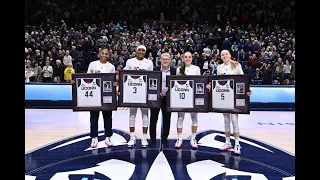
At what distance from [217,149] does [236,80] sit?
1492mm

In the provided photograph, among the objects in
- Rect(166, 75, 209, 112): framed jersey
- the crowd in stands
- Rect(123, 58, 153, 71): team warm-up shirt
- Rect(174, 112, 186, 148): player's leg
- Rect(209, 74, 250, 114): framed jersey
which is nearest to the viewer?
Rect(209, 74, 250, 114): framed jersey

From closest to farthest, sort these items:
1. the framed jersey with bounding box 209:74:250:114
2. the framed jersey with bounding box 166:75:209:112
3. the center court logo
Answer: the center court logo < the framed jersey with bounding box 209:74:250:114 < the framed jersey with bounding box 166:75:209:112

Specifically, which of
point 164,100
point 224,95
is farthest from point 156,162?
point 224,95

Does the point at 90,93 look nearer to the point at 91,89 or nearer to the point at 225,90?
the point at 91,89

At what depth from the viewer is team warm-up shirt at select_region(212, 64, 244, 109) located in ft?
20.1

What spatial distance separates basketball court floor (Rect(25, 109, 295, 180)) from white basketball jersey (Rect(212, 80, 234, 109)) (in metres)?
0.94

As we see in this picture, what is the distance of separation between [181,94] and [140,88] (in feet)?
2.62

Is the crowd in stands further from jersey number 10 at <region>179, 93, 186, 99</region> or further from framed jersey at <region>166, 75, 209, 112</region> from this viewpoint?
jersey number 10 at <region>179, 93, 186, 99</region>

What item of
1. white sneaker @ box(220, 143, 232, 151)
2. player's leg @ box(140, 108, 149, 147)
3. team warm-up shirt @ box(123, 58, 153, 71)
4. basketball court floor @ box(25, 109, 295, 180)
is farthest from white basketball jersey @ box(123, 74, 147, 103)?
white sneaker @ box(220, 143, 232, 151)

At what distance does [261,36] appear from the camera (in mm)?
18516

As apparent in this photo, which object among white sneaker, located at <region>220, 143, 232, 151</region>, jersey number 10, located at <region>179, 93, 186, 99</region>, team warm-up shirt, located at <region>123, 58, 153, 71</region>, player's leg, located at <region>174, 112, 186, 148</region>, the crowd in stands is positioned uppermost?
the crowd in stands

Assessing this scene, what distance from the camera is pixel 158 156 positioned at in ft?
19.7

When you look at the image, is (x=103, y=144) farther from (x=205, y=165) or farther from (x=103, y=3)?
(x=103, y=3)
